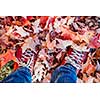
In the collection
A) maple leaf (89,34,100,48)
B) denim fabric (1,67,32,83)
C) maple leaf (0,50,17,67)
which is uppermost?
maple leaf (89,34,100,48)

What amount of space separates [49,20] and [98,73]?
45 centimetres

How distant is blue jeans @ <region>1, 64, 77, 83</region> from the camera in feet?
4.67

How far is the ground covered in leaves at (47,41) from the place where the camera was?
56.1 inches

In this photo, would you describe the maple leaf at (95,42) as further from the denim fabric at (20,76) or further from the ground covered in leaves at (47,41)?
the denim fabric at (20,76)

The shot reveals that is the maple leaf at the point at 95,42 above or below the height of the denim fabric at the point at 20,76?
above

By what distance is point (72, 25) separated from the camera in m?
1.45

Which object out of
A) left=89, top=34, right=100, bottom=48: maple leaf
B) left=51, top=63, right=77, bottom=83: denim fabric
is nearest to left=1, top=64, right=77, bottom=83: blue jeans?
left=51, top=63, right=77, bottom=83: denim fabric

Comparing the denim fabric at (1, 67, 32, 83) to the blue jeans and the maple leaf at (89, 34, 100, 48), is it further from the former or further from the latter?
the maple leaf at (89, 34, 100, 48)

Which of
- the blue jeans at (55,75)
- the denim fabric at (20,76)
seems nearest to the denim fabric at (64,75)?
the blue jeans at (55,75)

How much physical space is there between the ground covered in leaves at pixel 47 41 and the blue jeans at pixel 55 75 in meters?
0.03
